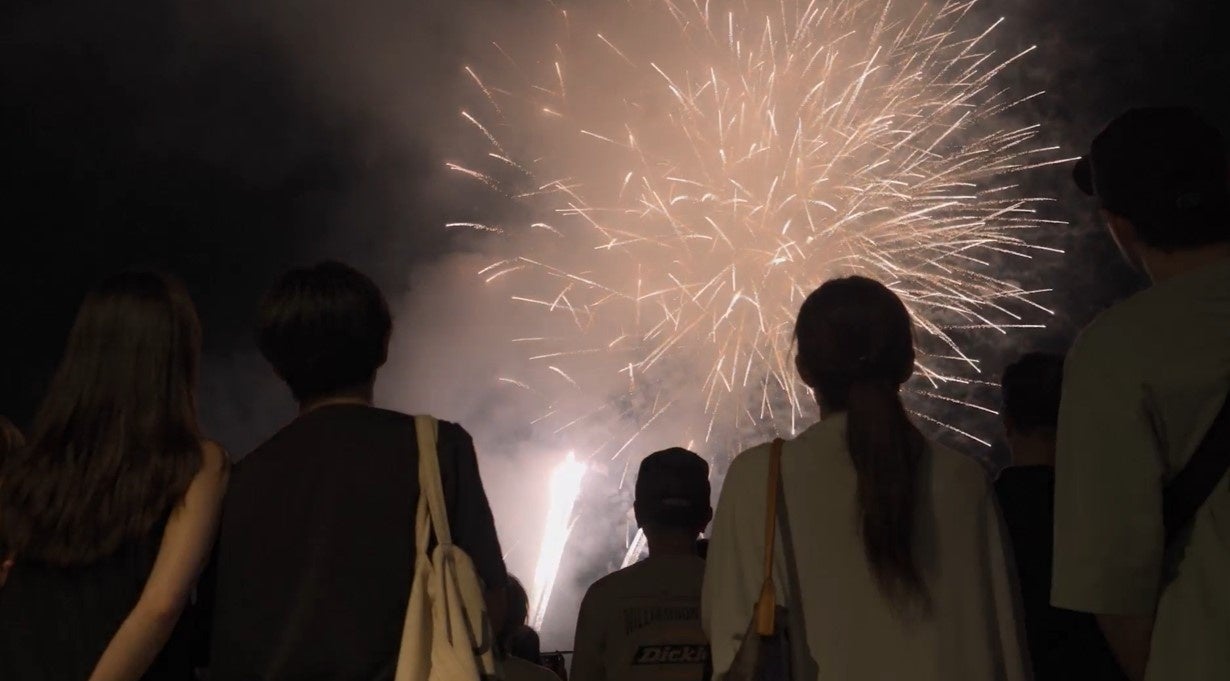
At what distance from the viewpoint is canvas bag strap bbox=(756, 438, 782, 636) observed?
2.42 meters

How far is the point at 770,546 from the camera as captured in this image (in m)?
2.51

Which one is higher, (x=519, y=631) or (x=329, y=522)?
(x=329, y=522)

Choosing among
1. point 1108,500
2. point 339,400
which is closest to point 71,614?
point 339,400

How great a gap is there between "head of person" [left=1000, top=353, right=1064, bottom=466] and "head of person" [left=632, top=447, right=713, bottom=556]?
833 mm

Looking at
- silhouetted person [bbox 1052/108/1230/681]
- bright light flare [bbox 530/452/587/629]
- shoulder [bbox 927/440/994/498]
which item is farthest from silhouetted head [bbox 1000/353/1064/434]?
bright light flare [bbox 530/452/587/629]

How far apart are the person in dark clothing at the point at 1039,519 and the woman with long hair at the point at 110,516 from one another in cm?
164

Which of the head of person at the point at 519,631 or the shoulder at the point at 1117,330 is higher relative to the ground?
the shoulder at the point at 1117,330

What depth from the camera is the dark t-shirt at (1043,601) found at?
284 centimetres

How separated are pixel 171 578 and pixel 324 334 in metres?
0.54

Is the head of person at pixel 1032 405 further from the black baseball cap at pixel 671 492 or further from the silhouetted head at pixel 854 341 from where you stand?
the black baseball cap at pixel 671 492

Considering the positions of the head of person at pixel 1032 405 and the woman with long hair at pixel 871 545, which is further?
the head of person at pixel 1032 405

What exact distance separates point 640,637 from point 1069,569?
1.63 m

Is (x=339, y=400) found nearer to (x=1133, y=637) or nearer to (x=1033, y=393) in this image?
(x=1133, y=637)

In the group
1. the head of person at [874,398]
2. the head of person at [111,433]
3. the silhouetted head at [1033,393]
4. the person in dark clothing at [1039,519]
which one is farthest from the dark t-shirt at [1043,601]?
the head of person at [111,433]
